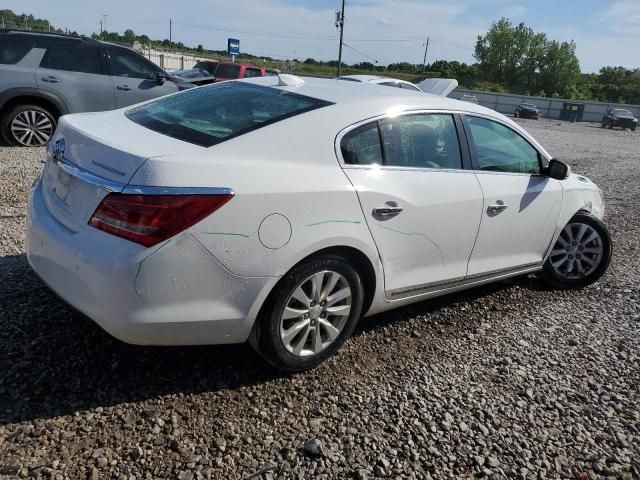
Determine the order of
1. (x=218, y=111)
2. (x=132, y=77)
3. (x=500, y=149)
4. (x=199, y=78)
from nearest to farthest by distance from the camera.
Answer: (x=218, y=111)
(x=500, y=149)
(x=132, y=77)
(x=199, y=78)

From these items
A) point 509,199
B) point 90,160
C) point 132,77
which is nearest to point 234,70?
point 132,77

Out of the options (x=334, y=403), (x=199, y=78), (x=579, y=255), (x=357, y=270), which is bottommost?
(x=334, y=403)

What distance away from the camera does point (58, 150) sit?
2945 millimetres

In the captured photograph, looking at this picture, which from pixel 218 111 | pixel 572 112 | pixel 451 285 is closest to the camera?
pixel 218 111

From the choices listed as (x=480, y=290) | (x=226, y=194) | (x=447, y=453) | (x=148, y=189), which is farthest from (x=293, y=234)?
(x=480, y=290)

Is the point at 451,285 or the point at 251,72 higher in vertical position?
the point at 251,72

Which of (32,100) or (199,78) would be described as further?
(199,78)

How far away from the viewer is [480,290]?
4617 millimetres

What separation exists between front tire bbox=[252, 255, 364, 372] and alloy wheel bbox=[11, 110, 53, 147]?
7137mm

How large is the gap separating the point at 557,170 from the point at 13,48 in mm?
7994

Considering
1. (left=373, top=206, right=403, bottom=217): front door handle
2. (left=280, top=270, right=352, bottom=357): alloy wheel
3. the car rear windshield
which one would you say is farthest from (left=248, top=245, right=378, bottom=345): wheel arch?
the car rear windshield

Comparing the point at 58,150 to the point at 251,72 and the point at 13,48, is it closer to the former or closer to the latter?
the point at 13,48

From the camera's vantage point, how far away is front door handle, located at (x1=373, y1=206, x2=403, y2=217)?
306 centimetres

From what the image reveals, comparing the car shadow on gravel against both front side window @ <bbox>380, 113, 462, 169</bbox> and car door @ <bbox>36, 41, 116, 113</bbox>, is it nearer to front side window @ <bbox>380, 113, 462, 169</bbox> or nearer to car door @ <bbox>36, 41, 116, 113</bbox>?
front side window @ <bbox>380, 113, 462, 169</bbox>
